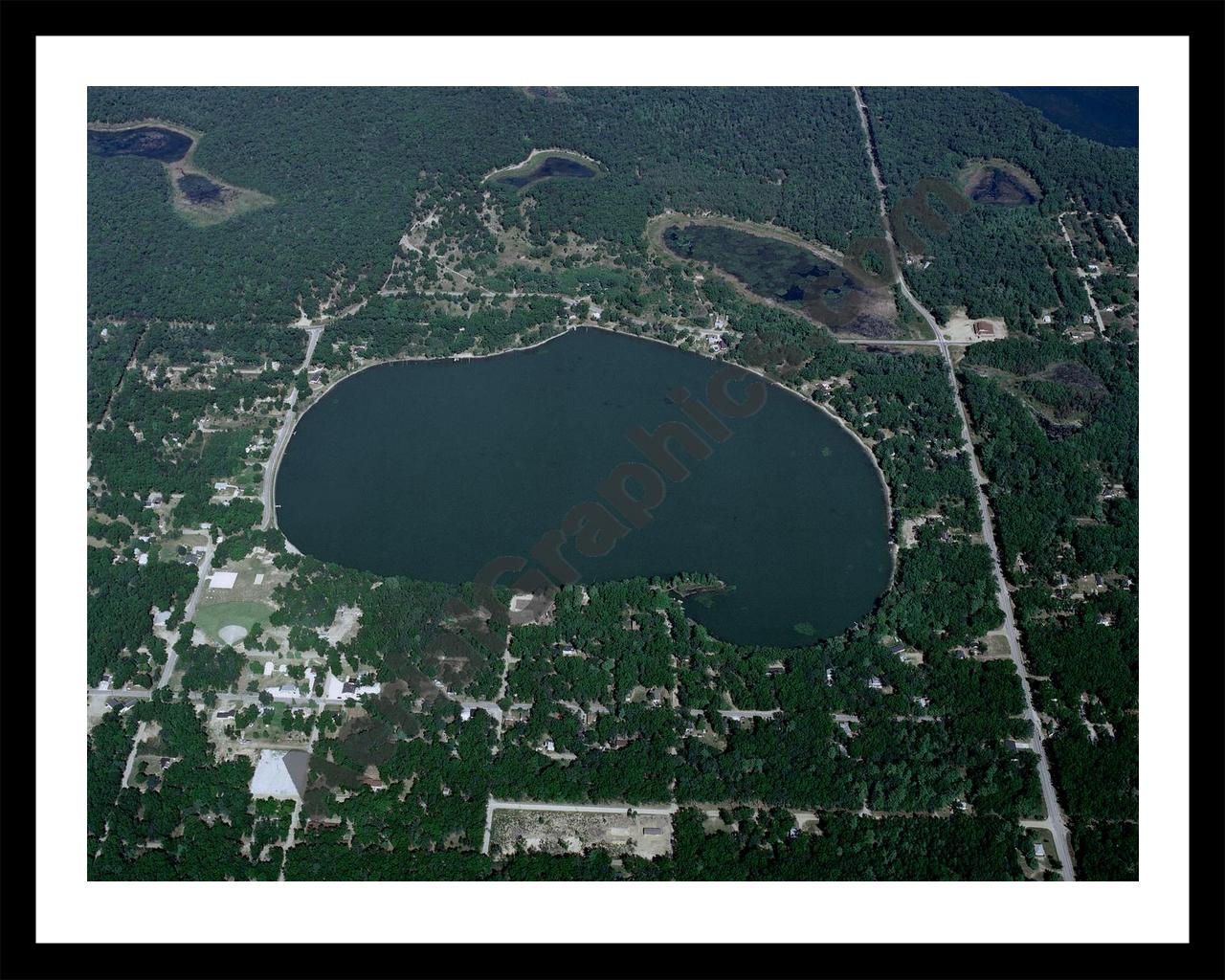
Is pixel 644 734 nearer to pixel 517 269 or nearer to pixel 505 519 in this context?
pixel 505 519

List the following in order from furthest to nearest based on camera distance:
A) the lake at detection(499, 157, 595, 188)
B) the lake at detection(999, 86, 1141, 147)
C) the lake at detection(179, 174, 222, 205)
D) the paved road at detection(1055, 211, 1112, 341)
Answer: the lake at detection(999, 86, 1141, 147) → the lake at detection(499, 157, 595, 188) → the lake at detection(179, 174, 222, 205) → the paved road at detection(1055, 211, 1112, 341)

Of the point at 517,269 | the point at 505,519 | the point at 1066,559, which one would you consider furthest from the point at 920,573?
the point at 517,269

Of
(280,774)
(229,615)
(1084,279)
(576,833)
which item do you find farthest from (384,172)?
(576,833)

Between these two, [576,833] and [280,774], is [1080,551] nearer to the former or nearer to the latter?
[576,833]

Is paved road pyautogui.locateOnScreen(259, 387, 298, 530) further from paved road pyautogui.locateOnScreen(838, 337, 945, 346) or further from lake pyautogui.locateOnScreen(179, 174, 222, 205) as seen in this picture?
paved road pyautogui.locateOnScreen(838, 337, 945, 346)

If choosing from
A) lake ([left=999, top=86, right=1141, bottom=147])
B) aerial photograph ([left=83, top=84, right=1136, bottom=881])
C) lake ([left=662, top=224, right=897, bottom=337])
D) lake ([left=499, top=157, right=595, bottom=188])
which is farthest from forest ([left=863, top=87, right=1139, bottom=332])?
lake ([left=499, top=157, right=595, bottom=188])

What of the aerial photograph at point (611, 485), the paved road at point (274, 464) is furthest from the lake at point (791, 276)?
the paved road at point (274, 464)
